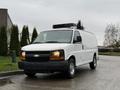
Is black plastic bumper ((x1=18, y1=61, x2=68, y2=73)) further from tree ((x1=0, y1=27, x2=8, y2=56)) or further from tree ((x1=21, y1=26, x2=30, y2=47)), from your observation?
tree ((x1=21, y1=26, x2=30, y2=47))

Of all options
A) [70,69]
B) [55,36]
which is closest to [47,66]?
[70,69]

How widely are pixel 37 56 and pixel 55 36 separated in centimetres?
185

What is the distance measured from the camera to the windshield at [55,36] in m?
13.7

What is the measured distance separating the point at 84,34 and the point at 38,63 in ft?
13.6

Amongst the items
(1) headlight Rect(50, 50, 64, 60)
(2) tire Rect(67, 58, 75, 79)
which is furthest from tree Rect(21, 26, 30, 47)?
(1) headlight Rect(50, 50, 64, 60)

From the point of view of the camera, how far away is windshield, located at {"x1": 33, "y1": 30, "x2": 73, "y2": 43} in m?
13.7

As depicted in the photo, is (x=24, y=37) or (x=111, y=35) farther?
(x=111, y=35)

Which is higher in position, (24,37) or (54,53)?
(54,53)

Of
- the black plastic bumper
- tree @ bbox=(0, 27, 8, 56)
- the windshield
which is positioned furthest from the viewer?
tree @ bbox=(0, 27, 8, 56)

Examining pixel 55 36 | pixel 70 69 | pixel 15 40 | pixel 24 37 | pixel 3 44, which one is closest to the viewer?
pixel 70 69

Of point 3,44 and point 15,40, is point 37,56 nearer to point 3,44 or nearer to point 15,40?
point 3,44

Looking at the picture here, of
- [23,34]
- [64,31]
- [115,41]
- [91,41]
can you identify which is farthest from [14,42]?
[115,41]

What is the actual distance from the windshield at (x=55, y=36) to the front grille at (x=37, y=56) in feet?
3.99

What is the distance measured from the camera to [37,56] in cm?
1259
